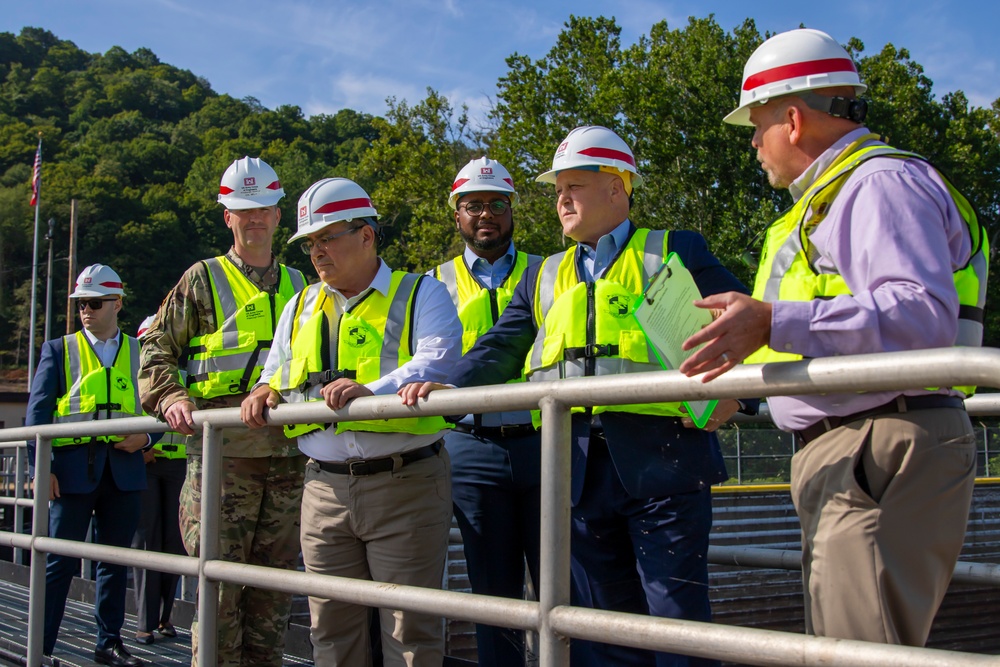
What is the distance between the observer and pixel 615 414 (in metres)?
3.03

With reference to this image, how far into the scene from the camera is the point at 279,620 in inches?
166

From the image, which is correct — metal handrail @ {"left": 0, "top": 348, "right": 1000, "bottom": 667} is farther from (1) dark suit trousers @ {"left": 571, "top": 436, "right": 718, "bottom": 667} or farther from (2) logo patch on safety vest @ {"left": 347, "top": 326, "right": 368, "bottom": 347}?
(1) dark suit trousers @ {"left": 571, "top": 436, "right": 718, "bottom": 667}

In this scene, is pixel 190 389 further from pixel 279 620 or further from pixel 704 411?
pixel 704 411

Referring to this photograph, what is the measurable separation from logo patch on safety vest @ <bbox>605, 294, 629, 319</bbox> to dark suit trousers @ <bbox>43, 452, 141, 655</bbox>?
358 centimetres

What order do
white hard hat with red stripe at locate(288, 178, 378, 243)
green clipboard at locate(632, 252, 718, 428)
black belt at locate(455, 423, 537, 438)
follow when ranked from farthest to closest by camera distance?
black belt at locate(455, 423, 537, 438) < white hard hat with red stripe at locate(288, 178, 378, 243) < green clipboard at locate(632, 252, 718, 428)

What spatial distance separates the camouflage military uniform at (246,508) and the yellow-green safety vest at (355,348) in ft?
1.84

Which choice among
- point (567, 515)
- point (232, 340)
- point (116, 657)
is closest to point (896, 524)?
point (567, 515)

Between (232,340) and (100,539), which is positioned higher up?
(232,340)

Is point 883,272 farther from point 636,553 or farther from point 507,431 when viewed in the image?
point 507,431

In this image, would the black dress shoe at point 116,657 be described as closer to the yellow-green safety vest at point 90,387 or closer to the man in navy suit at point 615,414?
the yellow-green safety vest at point 90,387

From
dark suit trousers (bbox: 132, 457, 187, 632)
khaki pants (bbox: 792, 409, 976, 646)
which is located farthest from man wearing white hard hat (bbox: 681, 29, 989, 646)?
dark suit trousers (bbox: 132, 457, 187, 632)

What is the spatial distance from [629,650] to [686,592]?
1.00 feet

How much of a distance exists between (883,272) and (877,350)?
15 cm

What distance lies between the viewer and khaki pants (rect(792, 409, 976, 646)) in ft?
6.56
